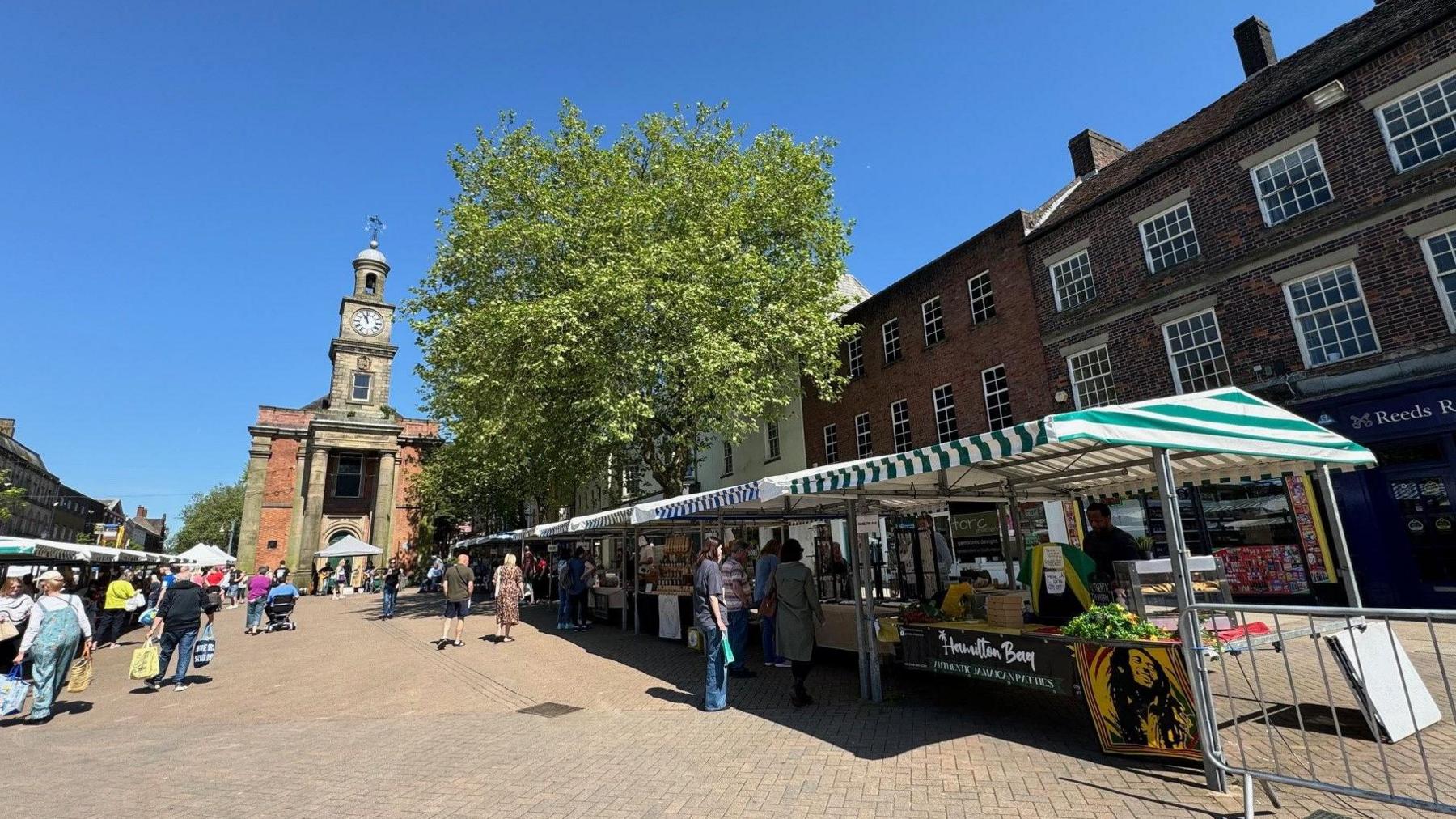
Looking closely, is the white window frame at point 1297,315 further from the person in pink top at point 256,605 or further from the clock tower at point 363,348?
the clock tower at point 363,348

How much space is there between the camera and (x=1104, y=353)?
16.2 m

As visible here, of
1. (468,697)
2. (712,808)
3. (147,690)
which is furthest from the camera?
(147,690)

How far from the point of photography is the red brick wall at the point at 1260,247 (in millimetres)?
11469

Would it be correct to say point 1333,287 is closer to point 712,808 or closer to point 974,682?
point 974,682

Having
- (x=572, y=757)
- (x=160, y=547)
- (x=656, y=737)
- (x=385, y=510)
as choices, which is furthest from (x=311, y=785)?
(x=160, y=547)

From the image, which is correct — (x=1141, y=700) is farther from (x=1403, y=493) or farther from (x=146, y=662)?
(x=146, y=662)

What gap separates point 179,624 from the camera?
10211 millimetres

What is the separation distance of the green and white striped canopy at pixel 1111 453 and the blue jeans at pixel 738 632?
2.08 metres

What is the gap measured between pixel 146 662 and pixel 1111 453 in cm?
1388

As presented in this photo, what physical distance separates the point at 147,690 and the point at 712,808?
10827 millimetres

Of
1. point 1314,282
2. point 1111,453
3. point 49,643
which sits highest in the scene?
point 1314,282

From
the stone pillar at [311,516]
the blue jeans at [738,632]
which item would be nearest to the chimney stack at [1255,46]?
the blue jeans at [738,632]

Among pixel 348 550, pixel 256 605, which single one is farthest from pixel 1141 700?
pixel 348 550

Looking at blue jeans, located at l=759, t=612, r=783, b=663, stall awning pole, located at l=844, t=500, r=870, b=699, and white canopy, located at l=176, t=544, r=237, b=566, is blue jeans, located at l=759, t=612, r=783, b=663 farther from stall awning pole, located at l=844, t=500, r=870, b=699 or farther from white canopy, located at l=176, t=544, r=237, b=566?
white canopy, located at l=176, t=544, r=237, b=566
